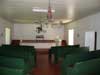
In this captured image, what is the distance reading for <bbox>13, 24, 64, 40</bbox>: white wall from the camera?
14.0 meters

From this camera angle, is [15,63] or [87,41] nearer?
[15,63]

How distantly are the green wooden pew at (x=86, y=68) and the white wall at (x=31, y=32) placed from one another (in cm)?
999

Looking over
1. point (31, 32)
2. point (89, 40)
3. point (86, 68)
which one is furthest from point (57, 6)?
point (31, 32)

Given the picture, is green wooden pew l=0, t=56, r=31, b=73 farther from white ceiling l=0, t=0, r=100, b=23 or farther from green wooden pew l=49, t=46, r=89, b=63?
green wooden pew l=49, t=46, r=89, b=63

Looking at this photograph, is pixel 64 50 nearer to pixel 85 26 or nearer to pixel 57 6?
pixel 85 26

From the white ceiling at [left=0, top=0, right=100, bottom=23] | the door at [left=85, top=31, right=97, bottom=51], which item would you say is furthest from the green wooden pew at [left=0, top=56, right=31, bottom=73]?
the door at [left=85, top=31, right=97, bottom=51]

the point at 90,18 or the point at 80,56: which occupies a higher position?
the point at 90,18

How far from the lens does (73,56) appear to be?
200 inches

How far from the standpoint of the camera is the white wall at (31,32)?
45.8 ft

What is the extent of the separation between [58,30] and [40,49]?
133 inches

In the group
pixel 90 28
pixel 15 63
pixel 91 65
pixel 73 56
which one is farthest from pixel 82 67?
pixel 90 28

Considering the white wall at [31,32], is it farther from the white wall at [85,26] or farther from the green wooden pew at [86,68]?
the green wooden pew at [86,68]

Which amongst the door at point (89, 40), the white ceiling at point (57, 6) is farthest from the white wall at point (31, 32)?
the white ceiling at point (57, 6)

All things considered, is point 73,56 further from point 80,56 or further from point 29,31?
point 29,31
